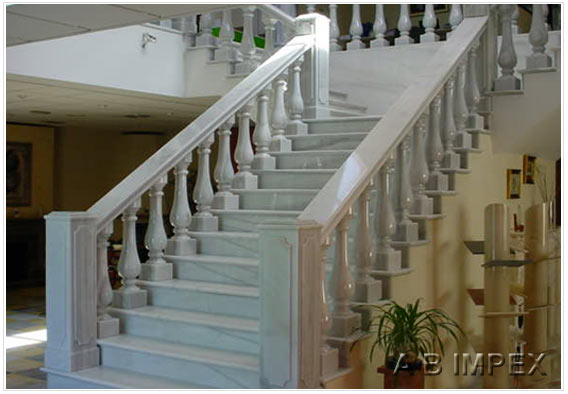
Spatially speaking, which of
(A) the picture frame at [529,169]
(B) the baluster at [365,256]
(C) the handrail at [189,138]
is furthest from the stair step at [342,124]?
(B) the baluster at [365,256]

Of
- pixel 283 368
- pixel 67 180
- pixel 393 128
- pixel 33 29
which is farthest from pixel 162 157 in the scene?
pixel 67 180

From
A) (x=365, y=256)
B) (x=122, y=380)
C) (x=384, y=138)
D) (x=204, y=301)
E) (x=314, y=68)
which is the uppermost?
(x=314, y=68)

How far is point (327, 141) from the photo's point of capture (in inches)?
245

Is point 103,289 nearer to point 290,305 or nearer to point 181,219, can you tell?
point 181,219

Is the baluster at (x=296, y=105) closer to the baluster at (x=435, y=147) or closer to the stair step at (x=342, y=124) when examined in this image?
the stair step at (x=342, y=124)

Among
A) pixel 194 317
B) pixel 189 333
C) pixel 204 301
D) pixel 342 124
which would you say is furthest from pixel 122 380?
pixel 342 124

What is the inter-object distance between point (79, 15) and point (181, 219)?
1780 mm

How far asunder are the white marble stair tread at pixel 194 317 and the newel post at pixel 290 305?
2.05ft

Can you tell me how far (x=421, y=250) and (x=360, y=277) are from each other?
0.65 metres

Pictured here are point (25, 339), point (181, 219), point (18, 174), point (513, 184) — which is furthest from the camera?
point (18, 174)

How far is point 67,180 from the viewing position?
42.3ft

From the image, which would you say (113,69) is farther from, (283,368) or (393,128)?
(283,368)

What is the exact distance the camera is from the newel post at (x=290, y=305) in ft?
11.9
